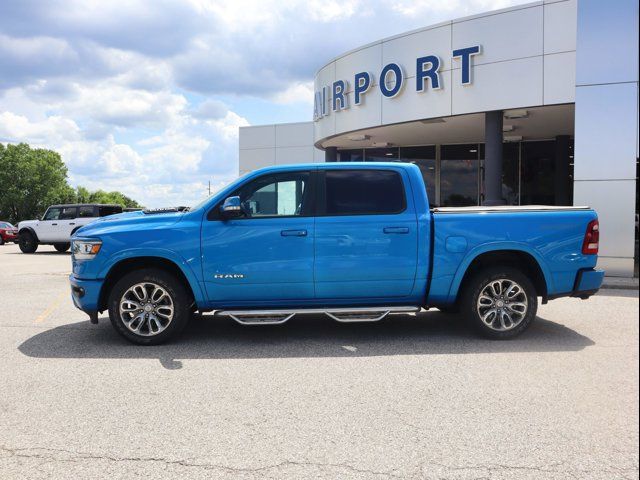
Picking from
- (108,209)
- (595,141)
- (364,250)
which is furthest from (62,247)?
(364,250)

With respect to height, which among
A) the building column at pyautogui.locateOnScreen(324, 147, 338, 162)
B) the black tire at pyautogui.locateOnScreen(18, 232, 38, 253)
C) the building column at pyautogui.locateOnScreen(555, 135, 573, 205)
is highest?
the building column at pyautogui.locateOnScreen(324, 147, 338, 162)

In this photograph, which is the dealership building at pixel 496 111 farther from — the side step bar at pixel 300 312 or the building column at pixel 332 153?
the side step bar at pixel 300 312

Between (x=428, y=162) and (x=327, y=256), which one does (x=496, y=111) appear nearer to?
(x=428, y=162)

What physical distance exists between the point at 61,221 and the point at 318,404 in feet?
68.7

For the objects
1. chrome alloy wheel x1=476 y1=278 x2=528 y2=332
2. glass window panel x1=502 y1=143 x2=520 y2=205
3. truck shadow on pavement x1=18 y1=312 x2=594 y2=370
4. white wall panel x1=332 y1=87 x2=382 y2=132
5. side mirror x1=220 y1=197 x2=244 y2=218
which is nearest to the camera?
truck shadow on pavement x1=18 y1=312 x2=594 y2=370

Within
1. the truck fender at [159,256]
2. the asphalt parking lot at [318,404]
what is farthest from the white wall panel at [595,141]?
the truck fender at [159,256]

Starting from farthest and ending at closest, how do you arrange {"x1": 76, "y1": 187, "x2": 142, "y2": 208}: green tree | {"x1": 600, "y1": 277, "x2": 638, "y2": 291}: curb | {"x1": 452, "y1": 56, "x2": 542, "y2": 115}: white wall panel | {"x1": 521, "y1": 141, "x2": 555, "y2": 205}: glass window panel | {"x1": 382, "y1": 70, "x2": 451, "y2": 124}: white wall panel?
1. {"x1": 76, "y1": 187, "x2": 142, "y2": 208}: green tree
2. {"x1": 521, "y1": 141, "x2": 555, "y2": 205}: glass window panel
3. {"x1": 382, "y1": 70, "x2": 451, "y2": 124}: white wall panel
4. {"x1": 452, "y1": 56, "x2": 542, "y2": 115}: white wall panel
5. {"x1": 600, "y1": 277, "x2": 638, "y2": 291}: curb

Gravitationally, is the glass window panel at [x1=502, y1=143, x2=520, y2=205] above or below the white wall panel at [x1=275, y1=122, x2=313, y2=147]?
below

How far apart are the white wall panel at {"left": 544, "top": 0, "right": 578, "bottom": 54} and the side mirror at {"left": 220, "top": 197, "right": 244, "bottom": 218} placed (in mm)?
10720

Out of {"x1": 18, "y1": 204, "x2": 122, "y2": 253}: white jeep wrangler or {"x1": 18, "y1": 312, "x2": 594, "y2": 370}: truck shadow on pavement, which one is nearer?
{"x1": 18, "y1": 312, "x2": 594, "y2": 370}: truck shadow on pavement

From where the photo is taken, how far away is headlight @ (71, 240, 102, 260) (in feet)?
19.8

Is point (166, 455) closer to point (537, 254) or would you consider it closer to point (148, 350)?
point (148, 350)

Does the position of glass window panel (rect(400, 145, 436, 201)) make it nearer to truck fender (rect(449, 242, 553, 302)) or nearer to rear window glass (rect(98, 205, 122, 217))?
rear window glass (rect(98, 205, 122, 217))

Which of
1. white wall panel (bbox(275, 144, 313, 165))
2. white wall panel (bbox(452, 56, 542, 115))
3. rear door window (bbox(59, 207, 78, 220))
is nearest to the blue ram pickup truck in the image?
white wall panel (bbox(452, 56, 542, 115))
